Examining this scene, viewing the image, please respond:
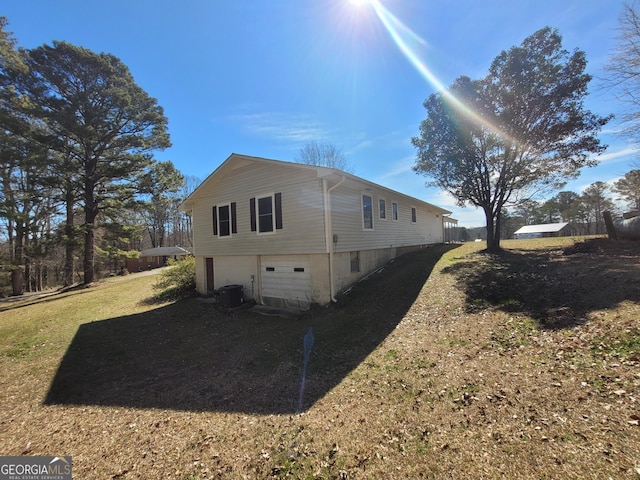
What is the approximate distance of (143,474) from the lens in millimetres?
2988

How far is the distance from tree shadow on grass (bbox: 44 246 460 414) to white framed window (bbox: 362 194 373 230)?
2.44 metres

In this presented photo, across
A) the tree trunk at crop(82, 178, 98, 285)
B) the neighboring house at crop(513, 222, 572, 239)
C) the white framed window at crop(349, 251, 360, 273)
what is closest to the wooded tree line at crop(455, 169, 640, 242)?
the neighboring house at crop(513, 222, 572, 239)

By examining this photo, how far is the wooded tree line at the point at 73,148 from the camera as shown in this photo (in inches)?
617

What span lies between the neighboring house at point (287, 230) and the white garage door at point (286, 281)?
36 millimetres

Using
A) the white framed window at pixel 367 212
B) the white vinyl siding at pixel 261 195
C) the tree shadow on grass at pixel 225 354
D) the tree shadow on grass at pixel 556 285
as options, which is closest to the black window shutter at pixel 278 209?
the white vinyl siding at pixel 261 195

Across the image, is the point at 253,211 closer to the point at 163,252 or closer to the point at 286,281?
the point at 286,281

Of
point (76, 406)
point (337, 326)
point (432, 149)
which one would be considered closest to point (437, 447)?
point (337, 326)

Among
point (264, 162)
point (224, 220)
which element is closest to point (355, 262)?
point (264, 162)

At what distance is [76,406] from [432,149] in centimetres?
1653

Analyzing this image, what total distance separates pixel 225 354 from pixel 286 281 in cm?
423

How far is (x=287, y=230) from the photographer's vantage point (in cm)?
1020

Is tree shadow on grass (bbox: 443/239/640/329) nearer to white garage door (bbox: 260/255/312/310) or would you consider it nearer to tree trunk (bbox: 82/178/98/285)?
white garage door (bbox: 260/255/312/310)

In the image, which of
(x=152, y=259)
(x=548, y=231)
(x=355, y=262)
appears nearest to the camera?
(x=355, y=262)

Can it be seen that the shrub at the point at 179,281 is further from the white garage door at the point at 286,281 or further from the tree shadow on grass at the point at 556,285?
the tree shadow on grass at the point at 556,285
